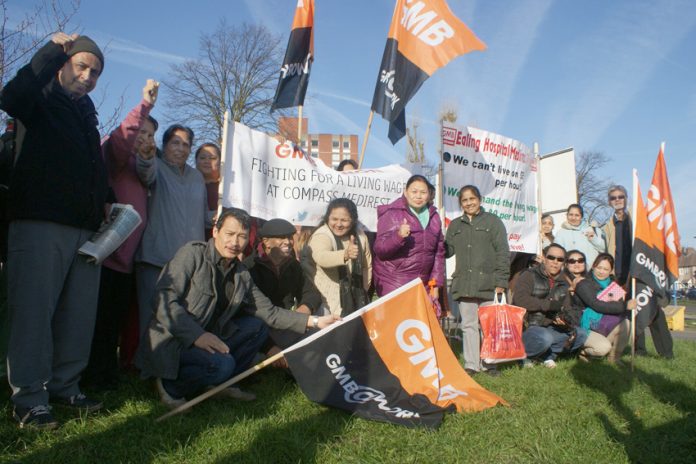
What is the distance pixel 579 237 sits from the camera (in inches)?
298

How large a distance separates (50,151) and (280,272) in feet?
7.36

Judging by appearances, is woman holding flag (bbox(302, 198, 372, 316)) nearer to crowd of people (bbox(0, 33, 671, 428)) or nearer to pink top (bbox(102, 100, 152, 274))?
crowd of people (bbox(0, 33, 671, 428))

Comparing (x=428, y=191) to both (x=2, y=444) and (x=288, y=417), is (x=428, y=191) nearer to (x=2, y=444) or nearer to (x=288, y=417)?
(x=288, y=417)

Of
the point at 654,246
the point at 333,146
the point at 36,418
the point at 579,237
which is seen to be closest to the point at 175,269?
the point at 36,418

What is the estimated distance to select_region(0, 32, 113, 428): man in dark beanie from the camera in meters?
3.22

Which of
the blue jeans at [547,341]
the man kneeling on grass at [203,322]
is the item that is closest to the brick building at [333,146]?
the blue jeans at [547,341]

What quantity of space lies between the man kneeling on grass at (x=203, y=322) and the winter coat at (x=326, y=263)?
0.82m

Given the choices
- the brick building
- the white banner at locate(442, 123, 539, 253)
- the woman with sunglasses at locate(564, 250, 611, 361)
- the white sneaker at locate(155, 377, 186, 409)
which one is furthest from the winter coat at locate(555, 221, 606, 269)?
the brick building

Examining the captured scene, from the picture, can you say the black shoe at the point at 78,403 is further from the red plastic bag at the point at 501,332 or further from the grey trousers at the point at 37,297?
the red plastic bag at the point at 501,332

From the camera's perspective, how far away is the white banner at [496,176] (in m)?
6.83

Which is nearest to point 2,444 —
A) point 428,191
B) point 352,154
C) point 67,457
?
point 67,457

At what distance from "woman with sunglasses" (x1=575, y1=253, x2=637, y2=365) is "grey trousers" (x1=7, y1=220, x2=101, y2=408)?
18.2ft

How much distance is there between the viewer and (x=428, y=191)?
17.9 ft

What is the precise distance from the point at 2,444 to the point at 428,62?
5.85 meters
